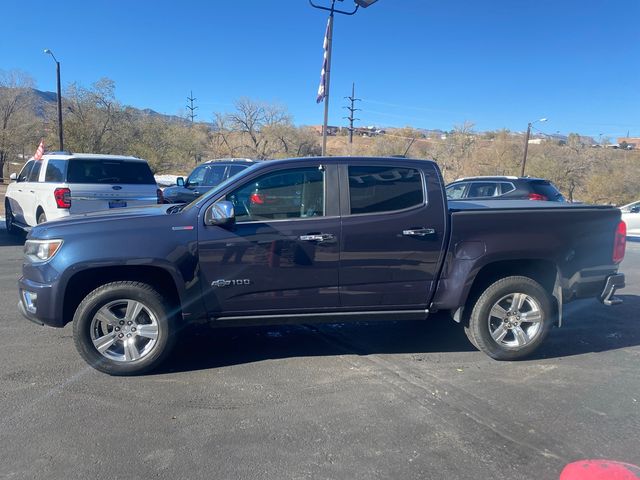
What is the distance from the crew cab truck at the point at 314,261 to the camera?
418 centimetres

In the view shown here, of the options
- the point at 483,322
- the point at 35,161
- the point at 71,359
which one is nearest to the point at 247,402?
the point at 71,359

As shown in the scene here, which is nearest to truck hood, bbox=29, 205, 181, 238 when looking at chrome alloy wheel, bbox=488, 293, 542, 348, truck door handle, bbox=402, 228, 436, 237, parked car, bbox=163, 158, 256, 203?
truck door handle, bbox=402, 228, 436, 237

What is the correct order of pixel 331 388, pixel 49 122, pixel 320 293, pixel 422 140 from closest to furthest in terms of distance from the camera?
pixel 331 388, pixel 320 293, pixel 49 122, pixel 422 140

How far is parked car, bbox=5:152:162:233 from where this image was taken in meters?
9.09

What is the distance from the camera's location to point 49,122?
39281 mm

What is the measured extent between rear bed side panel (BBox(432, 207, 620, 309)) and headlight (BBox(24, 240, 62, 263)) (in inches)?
131

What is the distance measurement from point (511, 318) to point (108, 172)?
786 cm

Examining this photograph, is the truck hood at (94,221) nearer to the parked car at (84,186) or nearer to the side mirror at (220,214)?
the side mirror at (220,214)

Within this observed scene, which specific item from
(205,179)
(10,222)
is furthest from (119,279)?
(205,179)

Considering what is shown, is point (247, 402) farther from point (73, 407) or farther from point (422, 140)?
point (422, 140)

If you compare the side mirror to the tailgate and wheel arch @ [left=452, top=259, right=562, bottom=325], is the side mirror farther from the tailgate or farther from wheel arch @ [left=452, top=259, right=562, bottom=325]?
the tailgate

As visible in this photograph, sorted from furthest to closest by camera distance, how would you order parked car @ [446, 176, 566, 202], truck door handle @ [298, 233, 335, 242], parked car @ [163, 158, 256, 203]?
parked car @ [163, 158, 256, 203] → parked car @ [446, 176, 566, 202] → truck door handle @ [298, 233, 335, 242]

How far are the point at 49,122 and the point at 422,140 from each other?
4699cm

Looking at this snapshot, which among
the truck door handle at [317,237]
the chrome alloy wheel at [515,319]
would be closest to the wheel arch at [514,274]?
the chrome alloy wheel at [515,319]
